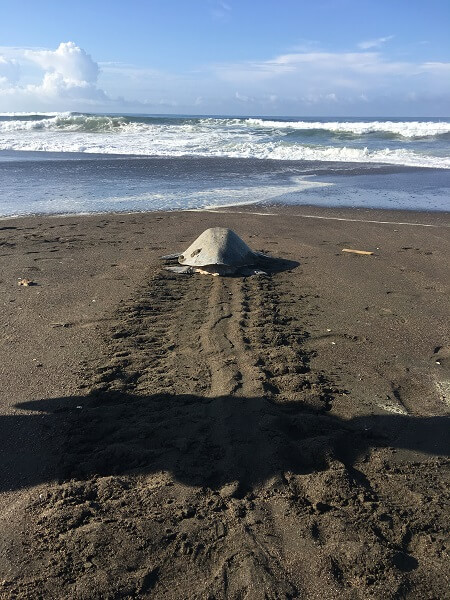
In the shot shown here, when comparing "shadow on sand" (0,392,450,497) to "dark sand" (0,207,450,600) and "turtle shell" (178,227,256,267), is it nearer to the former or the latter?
"dark sand" (0,207,450,600)

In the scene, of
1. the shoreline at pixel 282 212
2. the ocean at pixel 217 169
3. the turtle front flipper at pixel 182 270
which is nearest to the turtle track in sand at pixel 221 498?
the turtle front flipper at pixel 182 270

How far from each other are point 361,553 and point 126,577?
1.03 m

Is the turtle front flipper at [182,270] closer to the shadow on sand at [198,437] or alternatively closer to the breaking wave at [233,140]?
the shadow on sand at [198,437]

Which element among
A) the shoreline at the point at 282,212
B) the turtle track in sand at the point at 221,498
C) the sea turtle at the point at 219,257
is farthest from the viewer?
the shoreline at the point at 282,212

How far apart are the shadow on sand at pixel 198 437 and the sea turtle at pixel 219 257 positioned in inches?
127

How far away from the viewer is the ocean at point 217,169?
40.4 feet

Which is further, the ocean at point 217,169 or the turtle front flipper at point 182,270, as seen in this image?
the ocean at point 217,169

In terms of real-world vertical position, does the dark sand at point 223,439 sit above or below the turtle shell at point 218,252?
below

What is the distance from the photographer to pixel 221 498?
257 cm

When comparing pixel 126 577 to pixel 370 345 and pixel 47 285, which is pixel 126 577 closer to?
pixel 370 345

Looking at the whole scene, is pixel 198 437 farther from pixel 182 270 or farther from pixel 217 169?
pixel 217 169

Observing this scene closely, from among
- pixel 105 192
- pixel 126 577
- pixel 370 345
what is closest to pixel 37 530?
pixel 126 577

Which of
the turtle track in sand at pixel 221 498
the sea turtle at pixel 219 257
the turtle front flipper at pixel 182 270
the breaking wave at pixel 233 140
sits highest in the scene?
the breaking wave at pixel 233 140

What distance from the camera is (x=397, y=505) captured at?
2.58 m
